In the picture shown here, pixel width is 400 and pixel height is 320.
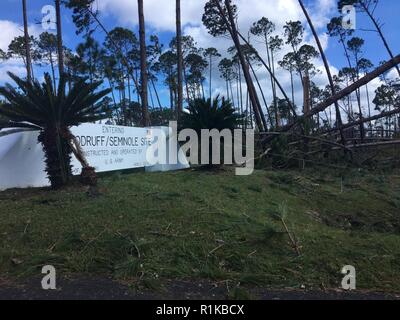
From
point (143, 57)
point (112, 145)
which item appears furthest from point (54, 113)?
point (143, 57)

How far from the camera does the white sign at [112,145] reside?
12.4 m

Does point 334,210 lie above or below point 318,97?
below

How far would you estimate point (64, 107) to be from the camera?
9234 mm

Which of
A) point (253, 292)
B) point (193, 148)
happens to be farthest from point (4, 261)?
point (193, 148)

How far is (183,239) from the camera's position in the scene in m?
6.09

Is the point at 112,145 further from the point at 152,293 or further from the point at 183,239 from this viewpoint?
the point at 152,293

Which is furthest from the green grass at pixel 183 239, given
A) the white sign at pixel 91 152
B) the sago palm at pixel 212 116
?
the sago palm at pixel 212 116

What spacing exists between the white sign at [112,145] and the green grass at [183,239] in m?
2.90

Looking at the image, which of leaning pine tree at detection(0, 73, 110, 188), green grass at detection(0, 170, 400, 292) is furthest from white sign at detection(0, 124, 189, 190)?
leaning pine tree at detection(0, 73, 110, 188)

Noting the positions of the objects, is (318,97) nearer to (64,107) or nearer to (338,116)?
(338,116)

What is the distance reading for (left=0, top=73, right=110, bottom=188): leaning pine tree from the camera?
8.91 metres

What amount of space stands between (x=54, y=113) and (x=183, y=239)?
4.50 m

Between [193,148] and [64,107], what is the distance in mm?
4897

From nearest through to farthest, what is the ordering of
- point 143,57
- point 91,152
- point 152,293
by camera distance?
point 152,293, point 91,152, point 143,57
